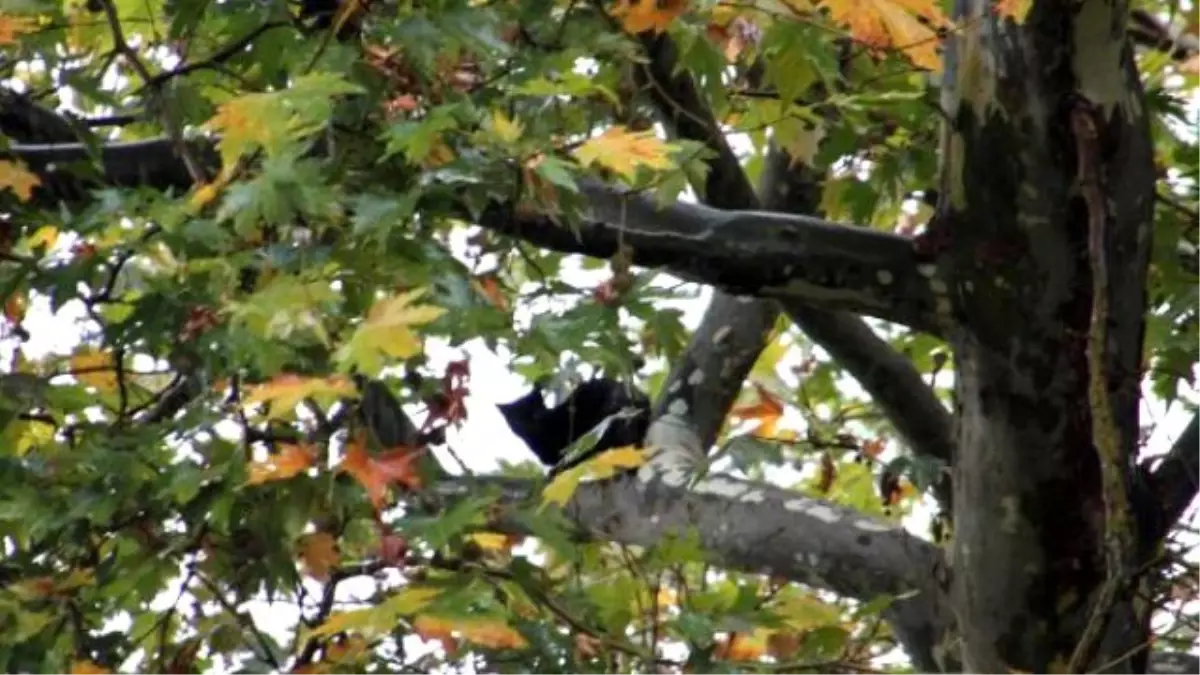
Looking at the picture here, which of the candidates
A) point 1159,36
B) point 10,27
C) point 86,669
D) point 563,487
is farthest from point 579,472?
point 1159,36

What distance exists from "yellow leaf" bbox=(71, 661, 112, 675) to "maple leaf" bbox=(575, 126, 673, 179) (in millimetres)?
784

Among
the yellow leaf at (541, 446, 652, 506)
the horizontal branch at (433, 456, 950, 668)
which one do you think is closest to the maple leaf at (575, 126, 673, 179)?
the yellow leaf at (541, 446, 652, 506)

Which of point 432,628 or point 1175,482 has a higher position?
point 1175,482

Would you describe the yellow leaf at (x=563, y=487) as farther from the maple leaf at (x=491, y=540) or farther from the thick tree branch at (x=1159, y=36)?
the thick tree branch at (x=1159, y=36)

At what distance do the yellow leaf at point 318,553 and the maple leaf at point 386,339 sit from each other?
1.17ft

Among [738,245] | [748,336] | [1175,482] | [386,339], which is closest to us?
[386,339]

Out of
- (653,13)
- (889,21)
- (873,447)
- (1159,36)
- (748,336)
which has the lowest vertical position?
(889,21)

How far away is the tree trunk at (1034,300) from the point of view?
7.15 feet

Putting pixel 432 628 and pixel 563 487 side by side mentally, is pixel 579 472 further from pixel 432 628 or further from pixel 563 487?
pixel 432 628

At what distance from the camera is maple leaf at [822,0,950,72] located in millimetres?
1884

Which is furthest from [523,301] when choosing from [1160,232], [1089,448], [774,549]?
[1160,232]

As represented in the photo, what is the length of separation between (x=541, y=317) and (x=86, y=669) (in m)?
0.65

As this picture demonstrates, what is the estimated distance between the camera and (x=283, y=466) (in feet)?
6.02

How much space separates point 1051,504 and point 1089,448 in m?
0.09
